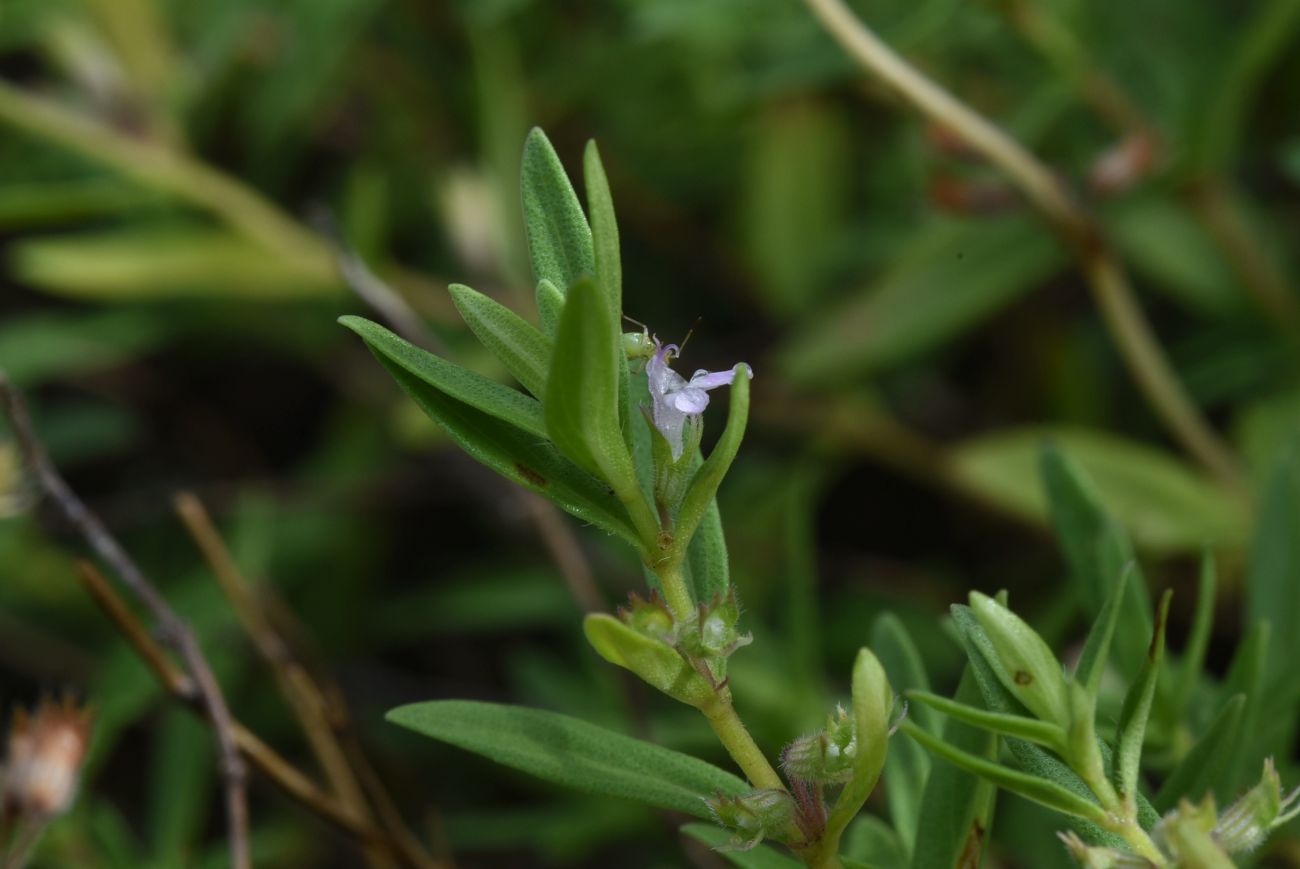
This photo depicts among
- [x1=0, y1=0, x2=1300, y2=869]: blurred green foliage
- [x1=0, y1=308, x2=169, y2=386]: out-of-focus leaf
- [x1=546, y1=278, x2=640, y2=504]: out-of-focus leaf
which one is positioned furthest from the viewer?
[x1=0, y1=308, x2=169, y2=386]: out-of-focus leaf

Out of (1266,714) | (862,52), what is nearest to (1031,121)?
(862,52)

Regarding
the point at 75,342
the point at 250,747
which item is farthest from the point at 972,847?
the point at 75,342

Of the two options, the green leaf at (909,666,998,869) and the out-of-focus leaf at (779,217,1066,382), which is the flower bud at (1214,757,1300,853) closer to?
the green leaf at (909,666,998,869)

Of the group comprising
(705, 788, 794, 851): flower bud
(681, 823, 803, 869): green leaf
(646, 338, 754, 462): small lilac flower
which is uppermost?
(646, 338, 754, 462): small lilac flower

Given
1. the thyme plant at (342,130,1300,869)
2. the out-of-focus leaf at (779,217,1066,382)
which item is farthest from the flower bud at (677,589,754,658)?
the out-of-focus leaf at (779,217,1066,382)

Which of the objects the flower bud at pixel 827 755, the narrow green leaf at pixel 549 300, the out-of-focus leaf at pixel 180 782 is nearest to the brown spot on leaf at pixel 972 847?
the flower bud at pixel 827 755

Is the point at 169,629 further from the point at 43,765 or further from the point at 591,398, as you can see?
the point at 591,398
